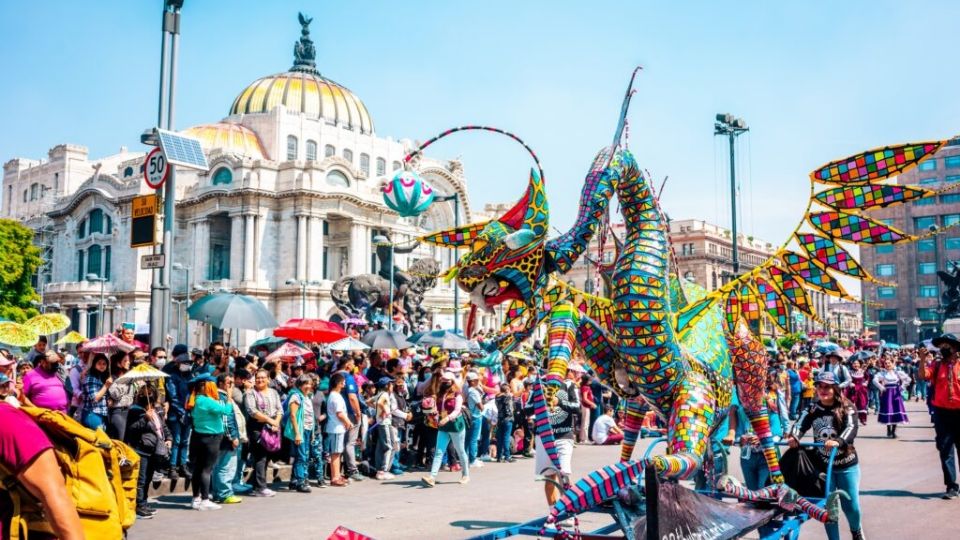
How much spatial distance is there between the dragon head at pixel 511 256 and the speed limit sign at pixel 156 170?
8322 mm

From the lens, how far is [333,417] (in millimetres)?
12055

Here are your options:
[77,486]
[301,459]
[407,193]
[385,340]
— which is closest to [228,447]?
[301,459]

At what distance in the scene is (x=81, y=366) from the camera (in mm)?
11102

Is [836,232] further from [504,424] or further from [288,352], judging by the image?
[288,352]

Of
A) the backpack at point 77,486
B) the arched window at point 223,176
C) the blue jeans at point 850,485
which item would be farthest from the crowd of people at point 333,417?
the arched window at point 223,176

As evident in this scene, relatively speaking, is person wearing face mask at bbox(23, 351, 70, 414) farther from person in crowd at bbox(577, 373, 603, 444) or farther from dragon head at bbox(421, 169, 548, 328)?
person in crowd at bbox(577, 373, 603, 444)

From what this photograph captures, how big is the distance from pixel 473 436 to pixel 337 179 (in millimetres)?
51635

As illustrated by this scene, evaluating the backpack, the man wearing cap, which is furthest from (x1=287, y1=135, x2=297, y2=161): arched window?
the backpack

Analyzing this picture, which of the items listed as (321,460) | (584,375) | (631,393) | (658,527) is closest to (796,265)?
(631,393)

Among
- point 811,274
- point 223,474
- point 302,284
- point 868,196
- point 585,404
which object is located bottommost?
point 223,474

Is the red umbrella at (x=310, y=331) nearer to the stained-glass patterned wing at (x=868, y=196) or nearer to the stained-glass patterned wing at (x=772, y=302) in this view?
the stained-glass patterned wing at (x=772, y=302)

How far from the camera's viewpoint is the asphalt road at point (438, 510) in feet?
28.5

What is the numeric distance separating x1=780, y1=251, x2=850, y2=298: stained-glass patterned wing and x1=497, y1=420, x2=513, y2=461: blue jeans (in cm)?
888

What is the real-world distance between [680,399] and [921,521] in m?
4.75
